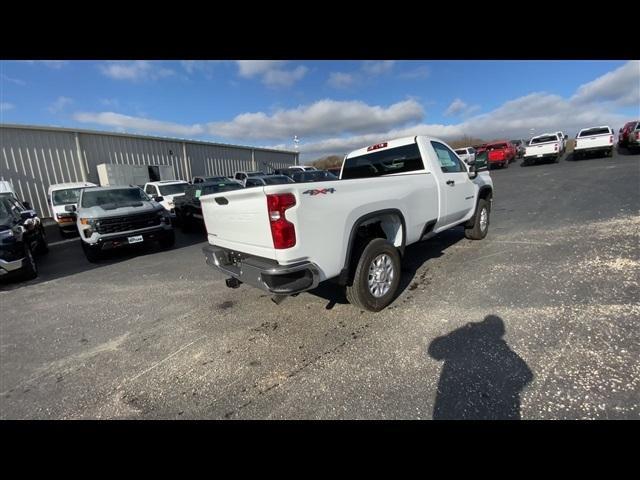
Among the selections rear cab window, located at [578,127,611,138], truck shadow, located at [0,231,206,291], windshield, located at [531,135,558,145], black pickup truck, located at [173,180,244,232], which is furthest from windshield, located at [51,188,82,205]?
rear cab window, located at [578,127,611,138]

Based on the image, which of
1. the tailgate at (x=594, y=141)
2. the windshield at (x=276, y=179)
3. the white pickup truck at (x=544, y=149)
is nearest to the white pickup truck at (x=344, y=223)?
the windshield at (x=276, y=179)

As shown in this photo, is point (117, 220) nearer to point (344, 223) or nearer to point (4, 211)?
point (4, 211)

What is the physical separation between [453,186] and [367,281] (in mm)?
2559

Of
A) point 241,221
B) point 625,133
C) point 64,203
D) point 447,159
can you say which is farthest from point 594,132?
point 64,203

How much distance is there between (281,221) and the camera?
8.84 feet

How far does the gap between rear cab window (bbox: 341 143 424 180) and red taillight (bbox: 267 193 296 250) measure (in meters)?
2.67

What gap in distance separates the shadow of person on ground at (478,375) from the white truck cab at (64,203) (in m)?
12.5

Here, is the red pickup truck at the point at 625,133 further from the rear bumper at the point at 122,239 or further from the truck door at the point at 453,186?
the rear bumper at the point at 122,239

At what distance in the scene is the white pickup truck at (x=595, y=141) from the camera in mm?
18248
